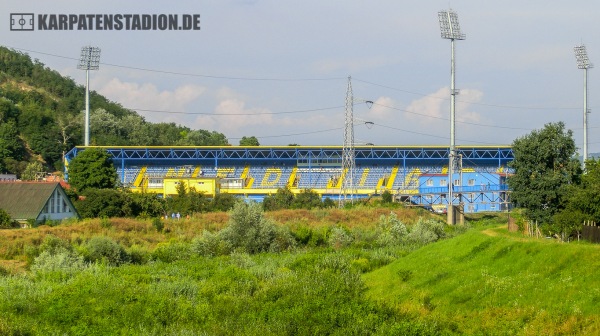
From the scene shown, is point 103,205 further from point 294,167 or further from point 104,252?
point 294,167

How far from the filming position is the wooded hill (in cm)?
11791

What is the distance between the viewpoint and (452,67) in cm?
7400

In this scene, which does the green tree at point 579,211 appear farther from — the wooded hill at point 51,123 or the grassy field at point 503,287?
the wooded hill at point 51,123

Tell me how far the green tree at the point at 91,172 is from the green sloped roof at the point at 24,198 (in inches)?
593

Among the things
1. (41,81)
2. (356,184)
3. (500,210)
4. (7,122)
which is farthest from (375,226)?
(41,81)

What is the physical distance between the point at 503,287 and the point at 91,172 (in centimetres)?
6027

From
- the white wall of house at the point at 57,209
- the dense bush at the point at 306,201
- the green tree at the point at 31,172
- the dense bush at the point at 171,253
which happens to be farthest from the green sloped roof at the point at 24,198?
the green tree at the point at 31,172

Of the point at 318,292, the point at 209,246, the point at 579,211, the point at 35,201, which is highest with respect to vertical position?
Answer: the point at 579,211

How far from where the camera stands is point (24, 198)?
67750mm

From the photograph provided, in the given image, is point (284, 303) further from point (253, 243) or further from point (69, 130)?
point (69, 130)

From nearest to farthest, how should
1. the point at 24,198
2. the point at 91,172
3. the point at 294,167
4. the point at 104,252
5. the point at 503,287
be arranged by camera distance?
the point at 503,287
the point at 104,252
the point at 24,198
the point at 91,172
the point at 294,167

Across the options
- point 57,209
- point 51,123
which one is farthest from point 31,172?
point 57,209

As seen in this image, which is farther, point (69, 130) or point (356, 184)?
point (69, 130)

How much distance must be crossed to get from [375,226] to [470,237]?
27317 mm
